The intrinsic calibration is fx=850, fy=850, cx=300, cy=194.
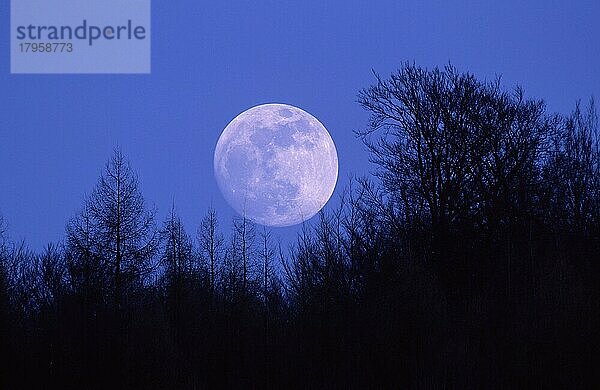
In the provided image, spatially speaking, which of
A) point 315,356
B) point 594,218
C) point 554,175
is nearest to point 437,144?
point 554,175

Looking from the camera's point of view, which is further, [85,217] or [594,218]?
[85,217]

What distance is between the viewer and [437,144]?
25781 mm

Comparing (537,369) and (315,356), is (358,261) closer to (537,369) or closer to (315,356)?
(315,356)

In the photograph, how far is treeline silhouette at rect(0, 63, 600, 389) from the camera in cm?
1698

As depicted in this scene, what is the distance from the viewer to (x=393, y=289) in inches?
711

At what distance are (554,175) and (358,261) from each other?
7.72m

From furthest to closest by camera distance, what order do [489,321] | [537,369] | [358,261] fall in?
[358,261]
[489,321]
[537,369]

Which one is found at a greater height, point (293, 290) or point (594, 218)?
point (594, 218)

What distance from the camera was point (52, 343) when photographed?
20250 millimetres

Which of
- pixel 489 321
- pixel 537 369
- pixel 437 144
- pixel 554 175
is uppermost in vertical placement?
pixel 437 144

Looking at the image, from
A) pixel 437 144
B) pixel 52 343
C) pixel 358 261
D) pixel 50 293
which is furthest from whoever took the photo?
pixel 437 144

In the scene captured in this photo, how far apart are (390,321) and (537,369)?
10.1 ft

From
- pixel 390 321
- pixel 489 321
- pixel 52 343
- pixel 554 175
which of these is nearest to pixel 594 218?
pixel 554 175

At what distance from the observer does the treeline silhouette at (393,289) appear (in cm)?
1698
